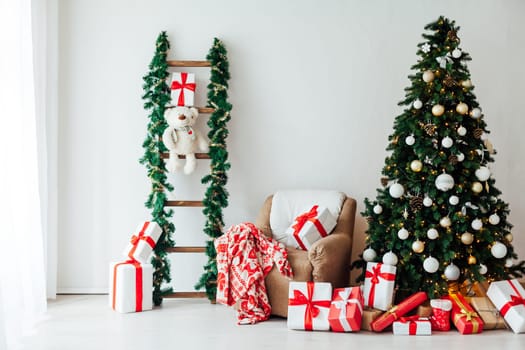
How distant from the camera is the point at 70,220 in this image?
5.04 metres

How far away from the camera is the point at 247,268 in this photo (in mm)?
4180

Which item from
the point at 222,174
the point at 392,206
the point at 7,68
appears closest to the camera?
the point at 7,68

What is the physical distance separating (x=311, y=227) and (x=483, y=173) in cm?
124

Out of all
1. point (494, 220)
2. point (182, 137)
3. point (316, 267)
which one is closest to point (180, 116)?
point (182, 137)

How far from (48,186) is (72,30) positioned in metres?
1.30

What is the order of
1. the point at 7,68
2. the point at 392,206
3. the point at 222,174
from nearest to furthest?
the point at 7,68 < the point at 392,206 < the point at 222,174

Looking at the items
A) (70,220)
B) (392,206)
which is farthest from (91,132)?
(392,206)

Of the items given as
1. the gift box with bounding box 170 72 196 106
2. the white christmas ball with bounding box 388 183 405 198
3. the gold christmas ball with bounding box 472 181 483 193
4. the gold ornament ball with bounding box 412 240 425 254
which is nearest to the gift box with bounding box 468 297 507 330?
the gold ornament ball with bounding box 412 240 425 254

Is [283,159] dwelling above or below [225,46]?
below

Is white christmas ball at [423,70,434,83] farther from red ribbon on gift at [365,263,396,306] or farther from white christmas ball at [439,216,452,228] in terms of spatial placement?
red ribbon on gift at [365,263,396,306]

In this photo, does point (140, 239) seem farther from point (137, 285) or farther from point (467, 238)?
point (467, 238)
